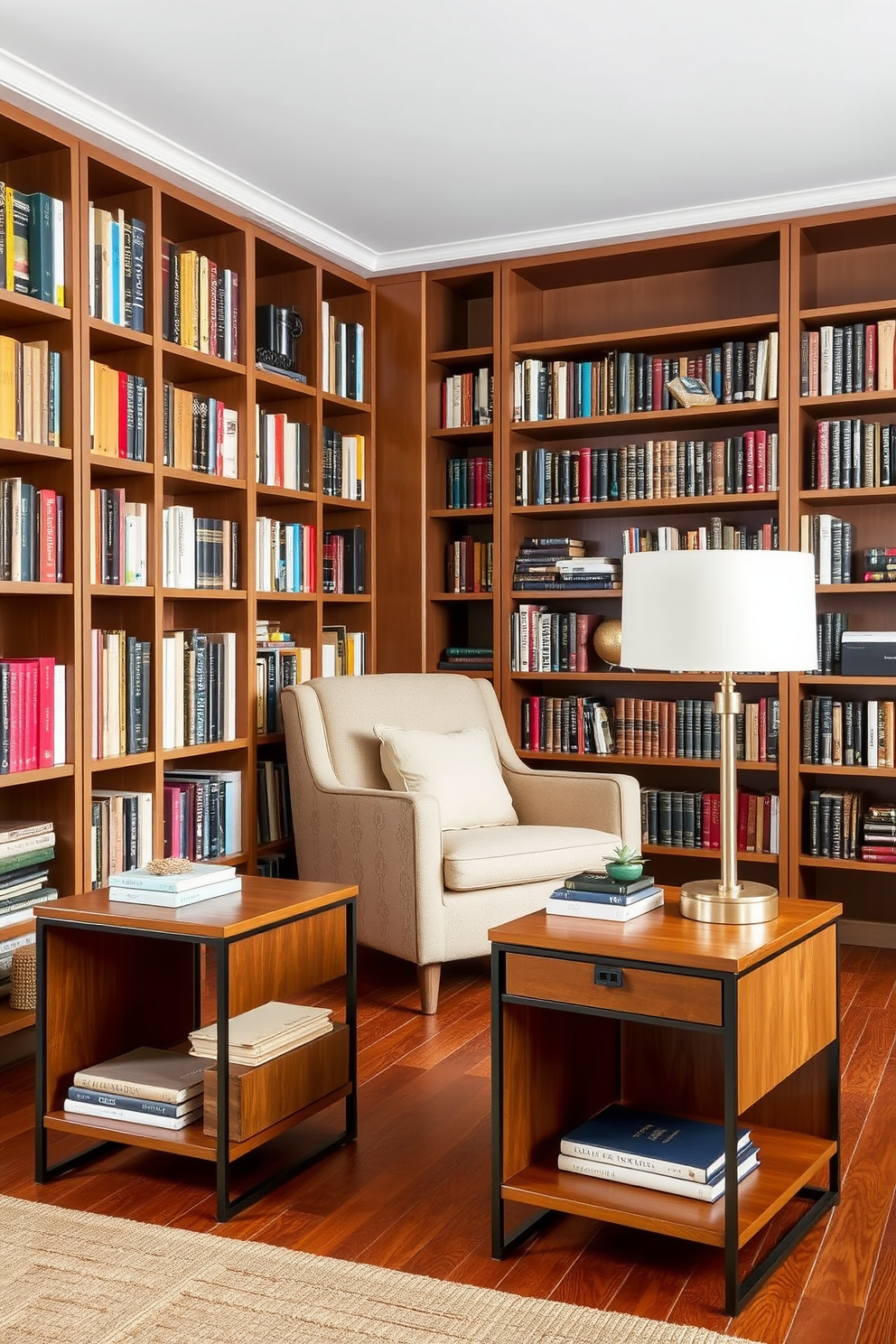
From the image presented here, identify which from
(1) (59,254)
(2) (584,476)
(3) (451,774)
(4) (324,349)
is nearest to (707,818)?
(3) (451,774)

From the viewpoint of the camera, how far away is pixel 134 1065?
257cm

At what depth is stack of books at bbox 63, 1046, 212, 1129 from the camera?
2.44 metres

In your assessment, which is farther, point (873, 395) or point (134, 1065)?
point (873, 395)

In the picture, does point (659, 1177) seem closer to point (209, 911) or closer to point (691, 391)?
point (209, 911)

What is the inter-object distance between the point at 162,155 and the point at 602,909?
2.72 m

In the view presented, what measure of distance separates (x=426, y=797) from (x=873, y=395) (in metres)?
2.07

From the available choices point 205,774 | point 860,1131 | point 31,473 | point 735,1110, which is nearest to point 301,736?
point 205,774

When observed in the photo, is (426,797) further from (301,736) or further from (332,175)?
(332,175)

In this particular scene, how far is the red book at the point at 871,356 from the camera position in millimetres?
4309

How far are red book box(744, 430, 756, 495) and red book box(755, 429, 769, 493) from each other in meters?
0.01

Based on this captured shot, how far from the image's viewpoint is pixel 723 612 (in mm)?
2156

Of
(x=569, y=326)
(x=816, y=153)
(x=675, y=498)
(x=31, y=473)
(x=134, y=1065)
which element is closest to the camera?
(x=134, y=1065)

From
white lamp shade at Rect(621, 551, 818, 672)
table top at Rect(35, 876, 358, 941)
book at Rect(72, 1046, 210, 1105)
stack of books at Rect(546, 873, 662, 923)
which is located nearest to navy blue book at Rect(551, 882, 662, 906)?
→ stack of books at Rect(546, 873, 662, 923)

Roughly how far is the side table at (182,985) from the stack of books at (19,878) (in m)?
0.59
